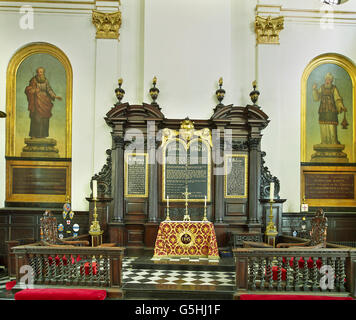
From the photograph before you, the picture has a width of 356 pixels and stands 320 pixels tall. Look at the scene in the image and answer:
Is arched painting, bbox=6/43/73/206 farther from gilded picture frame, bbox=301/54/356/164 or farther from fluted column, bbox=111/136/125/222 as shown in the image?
gilded picture frame, bbox=301/54/356/164

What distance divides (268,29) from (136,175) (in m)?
5.11

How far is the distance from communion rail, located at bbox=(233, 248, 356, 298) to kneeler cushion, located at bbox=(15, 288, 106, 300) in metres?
2.01

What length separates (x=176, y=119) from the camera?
9.34m

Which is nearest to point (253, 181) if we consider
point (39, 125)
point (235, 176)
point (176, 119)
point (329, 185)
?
point (235, 176)

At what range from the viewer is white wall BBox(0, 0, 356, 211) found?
9.60m

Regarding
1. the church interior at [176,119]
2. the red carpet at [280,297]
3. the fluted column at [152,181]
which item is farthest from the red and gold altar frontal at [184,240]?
the red carpet at [280,297]

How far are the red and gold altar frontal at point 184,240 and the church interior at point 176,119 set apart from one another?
0.39 metres

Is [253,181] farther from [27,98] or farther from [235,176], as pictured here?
[27,98]

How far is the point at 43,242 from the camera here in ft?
20.0

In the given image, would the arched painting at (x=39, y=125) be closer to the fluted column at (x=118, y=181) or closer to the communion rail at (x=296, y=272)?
the fluted column at (x=118, y=181)

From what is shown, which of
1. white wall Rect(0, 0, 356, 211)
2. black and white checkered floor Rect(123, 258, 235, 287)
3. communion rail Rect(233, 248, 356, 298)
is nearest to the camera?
communion rail Rect(233, 248, 356, 298)

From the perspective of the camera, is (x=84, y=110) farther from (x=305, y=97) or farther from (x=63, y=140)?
(x=305, y=97)

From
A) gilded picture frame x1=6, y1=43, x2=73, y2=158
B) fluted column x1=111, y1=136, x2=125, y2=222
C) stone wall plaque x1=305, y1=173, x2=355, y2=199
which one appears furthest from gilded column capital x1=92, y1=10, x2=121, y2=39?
stone wall plaque x1=305, y1=173, x2=355, y2=199

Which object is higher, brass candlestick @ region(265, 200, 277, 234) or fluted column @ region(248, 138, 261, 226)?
fluted column @ region(248, 138, 261, 226)
